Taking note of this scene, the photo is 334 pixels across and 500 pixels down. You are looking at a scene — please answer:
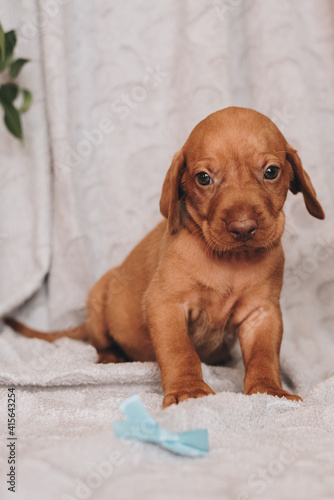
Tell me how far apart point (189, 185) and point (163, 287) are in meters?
0.42

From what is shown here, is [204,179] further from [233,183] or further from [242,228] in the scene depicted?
[242,228]

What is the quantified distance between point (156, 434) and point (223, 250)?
891mm

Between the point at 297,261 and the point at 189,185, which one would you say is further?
the point at 297,261

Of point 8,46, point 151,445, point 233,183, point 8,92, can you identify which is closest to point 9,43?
point 8,46

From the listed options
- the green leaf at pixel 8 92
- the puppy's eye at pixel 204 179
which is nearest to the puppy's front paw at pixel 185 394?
the puppy's eye at pixel 204 179

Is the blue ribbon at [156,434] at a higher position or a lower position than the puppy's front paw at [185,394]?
higher

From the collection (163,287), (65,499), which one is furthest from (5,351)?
(65,499)

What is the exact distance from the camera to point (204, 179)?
2.28 meters

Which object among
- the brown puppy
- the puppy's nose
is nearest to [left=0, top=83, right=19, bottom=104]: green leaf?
the brown puppy

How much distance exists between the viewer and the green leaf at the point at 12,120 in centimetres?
338

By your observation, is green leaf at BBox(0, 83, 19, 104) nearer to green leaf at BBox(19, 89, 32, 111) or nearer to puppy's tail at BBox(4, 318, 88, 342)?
green leaf at BBox(19, 89, 32, 111)

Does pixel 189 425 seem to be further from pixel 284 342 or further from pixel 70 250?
pixel 70 250

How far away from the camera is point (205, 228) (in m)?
2.21

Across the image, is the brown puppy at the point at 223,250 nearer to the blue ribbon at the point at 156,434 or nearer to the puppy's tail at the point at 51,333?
the blue ribbon at the point at 156,434
